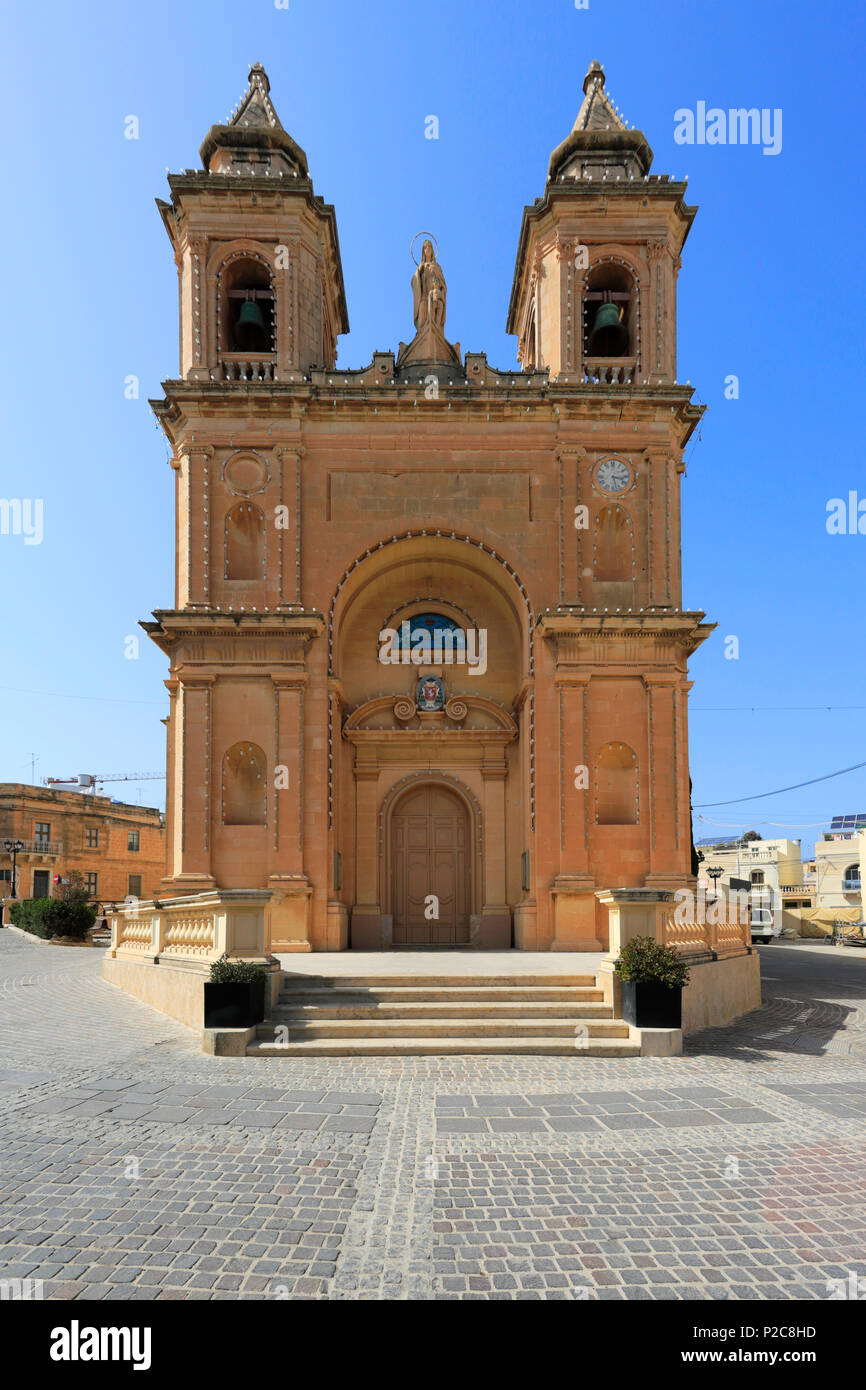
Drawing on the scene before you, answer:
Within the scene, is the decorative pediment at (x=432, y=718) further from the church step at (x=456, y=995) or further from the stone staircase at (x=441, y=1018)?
the church step at (x=456, y=995)

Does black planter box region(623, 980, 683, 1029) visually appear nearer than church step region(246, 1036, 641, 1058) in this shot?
No

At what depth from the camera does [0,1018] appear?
12.2 metres

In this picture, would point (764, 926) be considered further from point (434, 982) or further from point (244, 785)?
point (434, 982)

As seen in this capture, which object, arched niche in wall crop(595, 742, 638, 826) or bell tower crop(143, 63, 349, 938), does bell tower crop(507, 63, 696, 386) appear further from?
arched niche in wall crop(595, 742, 638, 826)

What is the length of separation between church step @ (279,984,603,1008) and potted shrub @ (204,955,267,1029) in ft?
3.65

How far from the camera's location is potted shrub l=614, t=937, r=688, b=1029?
1037cm

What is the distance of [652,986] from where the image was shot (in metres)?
10.4

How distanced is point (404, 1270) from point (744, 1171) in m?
2.87

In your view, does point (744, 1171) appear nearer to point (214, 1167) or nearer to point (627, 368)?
point (214, 1167)

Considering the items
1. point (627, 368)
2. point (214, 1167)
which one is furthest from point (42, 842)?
point (214, 1167)

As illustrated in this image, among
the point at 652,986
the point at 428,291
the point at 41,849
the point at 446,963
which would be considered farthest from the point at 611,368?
the point at 41,849

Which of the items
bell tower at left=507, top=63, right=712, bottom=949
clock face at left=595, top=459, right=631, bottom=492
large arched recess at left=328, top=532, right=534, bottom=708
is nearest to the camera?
bell tower at left=507, top=63, right=712, bottom=949

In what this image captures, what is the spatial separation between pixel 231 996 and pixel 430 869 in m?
9.47

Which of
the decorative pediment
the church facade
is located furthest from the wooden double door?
the decorative pediment
